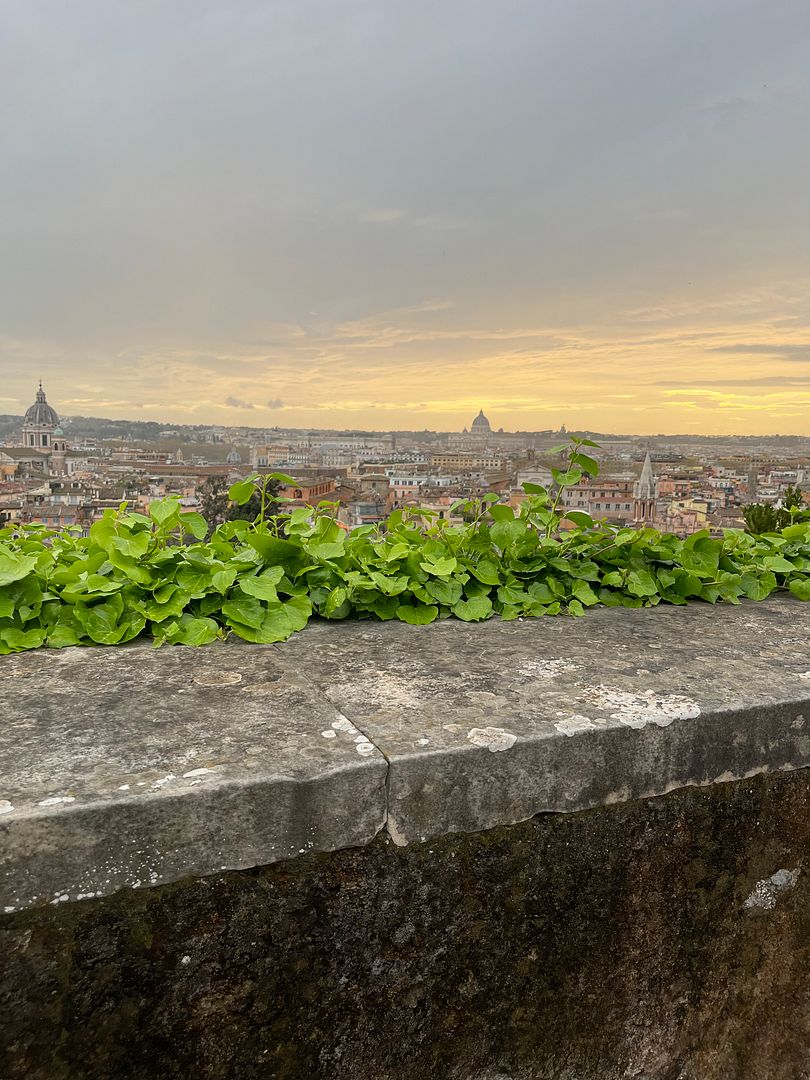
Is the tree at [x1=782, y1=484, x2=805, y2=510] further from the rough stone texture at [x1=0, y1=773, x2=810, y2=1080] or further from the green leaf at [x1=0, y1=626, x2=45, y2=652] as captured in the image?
the green leaf at [x1=0, y1=626, x2=45, y2=652]

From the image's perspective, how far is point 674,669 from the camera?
156 centimetres

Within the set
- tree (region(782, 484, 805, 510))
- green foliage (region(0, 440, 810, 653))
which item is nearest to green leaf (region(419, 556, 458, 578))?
green foliage (region(0, 440, 810, 653))

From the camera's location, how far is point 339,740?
3.85 feet

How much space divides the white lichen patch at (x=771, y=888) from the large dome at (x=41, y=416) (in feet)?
19.3

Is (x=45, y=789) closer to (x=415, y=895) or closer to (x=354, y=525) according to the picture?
(x=415, y=895)

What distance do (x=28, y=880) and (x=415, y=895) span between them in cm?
59

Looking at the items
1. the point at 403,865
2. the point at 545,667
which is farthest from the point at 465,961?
the point at 545,667

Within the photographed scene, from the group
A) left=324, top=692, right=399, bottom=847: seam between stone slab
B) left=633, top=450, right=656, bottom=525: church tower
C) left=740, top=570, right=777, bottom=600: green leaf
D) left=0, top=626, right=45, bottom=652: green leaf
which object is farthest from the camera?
left=633, top=450, right=656, bottom=525: church tower

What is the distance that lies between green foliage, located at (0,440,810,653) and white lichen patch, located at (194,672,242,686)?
Result: 0.21m

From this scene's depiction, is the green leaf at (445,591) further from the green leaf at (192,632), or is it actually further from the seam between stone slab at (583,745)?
the seam between stone slab at (583,745)

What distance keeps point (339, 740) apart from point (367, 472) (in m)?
3.02

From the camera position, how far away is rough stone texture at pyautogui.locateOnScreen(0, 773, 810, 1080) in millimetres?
1030

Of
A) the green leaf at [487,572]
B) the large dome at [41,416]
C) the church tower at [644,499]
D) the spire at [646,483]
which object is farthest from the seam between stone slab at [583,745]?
the large dome at [41,416]

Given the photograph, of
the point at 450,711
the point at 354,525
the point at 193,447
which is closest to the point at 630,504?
the point at 354,525
